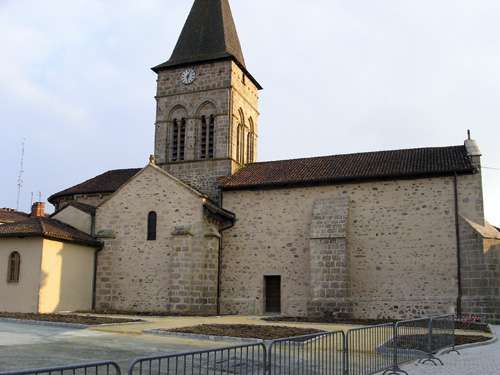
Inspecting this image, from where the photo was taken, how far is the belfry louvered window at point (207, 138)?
2836 centimetres

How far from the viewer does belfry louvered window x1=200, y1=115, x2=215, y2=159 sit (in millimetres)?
28359

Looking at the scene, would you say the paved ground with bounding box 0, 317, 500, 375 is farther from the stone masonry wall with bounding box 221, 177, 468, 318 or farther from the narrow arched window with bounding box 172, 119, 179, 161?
the narrow arched window with bounding box 172, 119, 179, 161

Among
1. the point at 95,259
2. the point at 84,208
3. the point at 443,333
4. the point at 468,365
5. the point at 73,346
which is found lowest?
the point at 468,365

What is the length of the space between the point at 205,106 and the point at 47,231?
36.0 ft

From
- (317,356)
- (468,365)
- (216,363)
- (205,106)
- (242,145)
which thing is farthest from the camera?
(242,145)

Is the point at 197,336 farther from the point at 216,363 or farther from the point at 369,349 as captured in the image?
the point at 216,363

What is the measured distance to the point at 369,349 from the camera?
10477 mm

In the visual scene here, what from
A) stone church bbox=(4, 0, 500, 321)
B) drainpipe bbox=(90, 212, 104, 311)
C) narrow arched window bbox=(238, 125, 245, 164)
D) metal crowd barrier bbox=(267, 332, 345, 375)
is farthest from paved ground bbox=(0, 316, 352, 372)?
narrow arched window bbox=(238, 125, 245, 164)

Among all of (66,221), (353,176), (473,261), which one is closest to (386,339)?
(473,261)

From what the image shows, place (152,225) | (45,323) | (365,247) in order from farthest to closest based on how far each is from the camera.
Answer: (152,225) → (365,247) → (45,323)

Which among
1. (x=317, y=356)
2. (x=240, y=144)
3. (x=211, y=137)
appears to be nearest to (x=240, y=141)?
(x=240, y=144)

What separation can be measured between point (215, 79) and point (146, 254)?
10243 mm

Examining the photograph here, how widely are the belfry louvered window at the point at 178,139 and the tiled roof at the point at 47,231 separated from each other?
6.72m

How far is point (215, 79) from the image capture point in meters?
28.7
